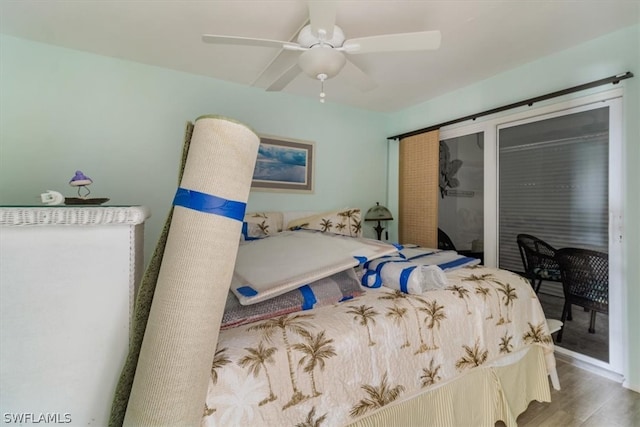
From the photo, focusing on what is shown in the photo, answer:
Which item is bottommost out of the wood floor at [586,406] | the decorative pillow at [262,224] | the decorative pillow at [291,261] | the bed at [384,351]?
the wood floor at [586,406]

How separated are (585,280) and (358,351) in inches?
83.5

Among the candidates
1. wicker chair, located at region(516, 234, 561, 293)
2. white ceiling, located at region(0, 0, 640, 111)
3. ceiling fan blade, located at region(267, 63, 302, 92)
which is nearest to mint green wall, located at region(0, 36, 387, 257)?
white ceiling, located at region(0, 0, 640, 111)

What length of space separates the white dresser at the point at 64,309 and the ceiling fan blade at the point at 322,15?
1.14 m

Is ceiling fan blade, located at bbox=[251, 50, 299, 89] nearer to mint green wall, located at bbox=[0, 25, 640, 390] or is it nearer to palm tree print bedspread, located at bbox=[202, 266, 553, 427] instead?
mint green wall, located at bbox=[0, 25, 640, 390]

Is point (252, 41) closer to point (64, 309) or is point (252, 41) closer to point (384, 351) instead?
point (64, 309)

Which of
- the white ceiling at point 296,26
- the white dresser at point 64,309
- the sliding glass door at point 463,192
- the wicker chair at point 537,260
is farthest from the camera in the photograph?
the sliding glass door at point 463,192

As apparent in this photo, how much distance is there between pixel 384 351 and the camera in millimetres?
1043

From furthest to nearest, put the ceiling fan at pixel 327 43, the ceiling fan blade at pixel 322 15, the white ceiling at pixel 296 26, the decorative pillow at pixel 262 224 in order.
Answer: the decorative pillow at pixel 262 224
the white ceiling at pixel 296 26
the ceiling fan at pixel 327 43
the ceiling fan blade at pixel 322 15

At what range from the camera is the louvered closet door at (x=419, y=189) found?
300cm

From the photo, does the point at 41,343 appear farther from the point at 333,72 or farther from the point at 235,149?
the point at 333,72

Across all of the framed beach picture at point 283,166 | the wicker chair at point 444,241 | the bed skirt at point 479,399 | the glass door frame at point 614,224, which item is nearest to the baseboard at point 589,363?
the glass door frame at point 614,224

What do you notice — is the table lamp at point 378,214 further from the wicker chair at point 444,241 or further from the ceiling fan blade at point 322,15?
the ceiling fan blade at point 322,15

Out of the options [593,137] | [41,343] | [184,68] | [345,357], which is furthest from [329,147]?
[41,343]

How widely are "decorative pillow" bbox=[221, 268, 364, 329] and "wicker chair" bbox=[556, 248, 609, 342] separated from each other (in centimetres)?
188
